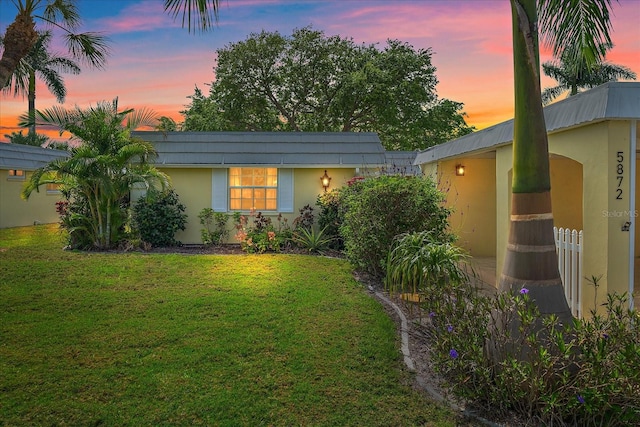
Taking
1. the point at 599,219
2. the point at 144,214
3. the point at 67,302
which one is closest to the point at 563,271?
the point at 599,219

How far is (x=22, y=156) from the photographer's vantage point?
1823 centimetres

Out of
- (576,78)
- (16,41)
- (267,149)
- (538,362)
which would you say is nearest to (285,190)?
(267,149)

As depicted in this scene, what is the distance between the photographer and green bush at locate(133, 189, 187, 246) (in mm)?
11508

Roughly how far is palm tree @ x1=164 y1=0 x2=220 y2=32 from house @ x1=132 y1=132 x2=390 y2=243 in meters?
7.76

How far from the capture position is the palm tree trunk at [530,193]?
11.1 ft

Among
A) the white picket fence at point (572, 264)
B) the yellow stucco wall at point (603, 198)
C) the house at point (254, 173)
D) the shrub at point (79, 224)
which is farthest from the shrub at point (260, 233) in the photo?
the yellow stucco wall at point (603, 198)

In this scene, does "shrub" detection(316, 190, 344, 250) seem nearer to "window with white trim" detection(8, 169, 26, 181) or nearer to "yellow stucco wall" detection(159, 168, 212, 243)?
"yellow stucco wall" detection(159, 168, 212, 243)

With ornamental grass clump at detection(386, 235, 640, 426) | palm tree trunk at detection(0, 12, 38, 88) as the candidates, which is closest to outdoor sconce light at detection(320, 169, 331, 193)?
palm tree trunk at detection(0, 12, 38, 88)

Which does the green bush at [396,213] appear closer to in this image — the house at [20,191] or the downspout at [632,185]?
the downspout at [632,185]

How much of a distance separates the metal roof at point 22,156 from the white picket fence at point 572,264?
63.4 ft

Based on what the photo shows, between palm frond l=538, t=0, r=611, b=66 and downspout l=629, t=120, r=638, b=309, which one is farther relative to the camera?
palm frond l=538, t=0, r=611, b=66

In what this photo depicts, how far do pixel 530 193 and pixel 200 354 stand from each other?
3.54 m

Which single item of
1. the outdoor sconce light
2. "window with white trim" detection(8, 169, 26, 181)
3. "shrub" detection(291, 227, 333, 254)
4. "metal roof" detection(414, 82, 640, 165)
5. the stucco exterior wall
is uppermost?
"window with white trim" detection(8, 169, 26, 181)

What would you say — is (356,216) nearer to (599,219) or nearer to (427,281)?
(427,281)
